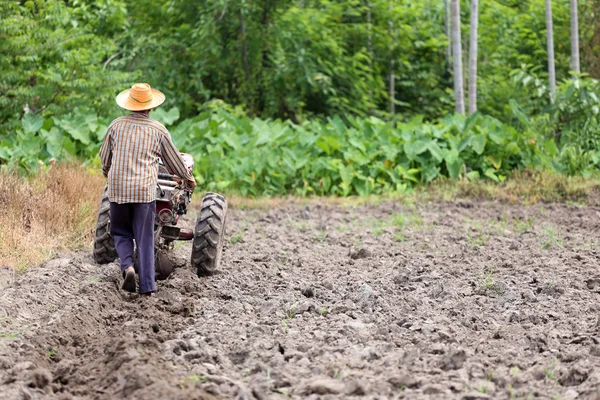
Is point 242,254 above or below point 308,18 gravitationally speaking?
below

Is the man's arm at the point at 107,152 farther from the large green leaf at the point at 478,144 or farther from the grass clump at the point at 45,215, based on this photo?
the large green leaf at the point at 478,144

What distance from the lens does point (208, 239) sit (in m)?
7.23

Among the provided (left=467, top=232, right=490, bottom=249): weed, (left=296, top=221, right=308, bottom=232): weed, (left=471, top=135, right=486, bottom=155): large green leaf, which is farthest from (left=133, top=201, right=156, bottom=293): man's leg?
(left=471, top=135, right=486, bottom=155): large green leaf

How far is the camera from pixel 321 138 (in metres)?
13.6

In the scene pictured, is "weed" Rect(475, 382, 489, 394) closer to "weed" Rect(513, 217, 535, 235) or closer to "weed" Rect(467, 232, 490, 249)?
"weed" Rect(467, 232, 490, 249)

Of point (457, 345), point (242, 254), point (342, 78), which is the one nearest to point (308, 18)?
point (342, 78)

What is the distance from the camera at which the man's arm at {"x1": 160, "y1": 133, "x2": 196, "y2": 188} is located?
21.6 feet

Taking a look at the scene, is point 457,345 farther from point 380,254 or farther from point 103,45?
point 103,45

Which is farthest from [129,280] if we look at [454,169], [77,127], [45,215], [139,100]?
[454,169]

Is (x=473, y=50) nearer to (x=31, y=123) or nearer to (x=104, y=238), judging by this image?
(x=31, y=123)

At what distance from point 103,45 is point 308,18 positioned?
4821 millimetres

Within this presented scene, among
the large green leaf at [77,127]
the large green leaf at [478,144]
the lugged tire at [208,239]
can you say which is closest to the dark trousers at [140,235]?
the lugged tire at [208,239]

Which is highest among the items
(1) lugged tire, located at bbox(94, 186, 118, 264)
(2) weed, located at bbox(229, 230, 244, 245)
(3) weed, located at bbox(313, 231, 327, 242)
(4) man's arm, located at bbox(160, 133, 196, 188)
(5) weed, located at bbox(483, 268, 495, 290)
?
(4) man's arm, located at bbox(160, 133, 196, 188)

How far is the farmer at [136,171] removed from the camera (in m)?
6.45
